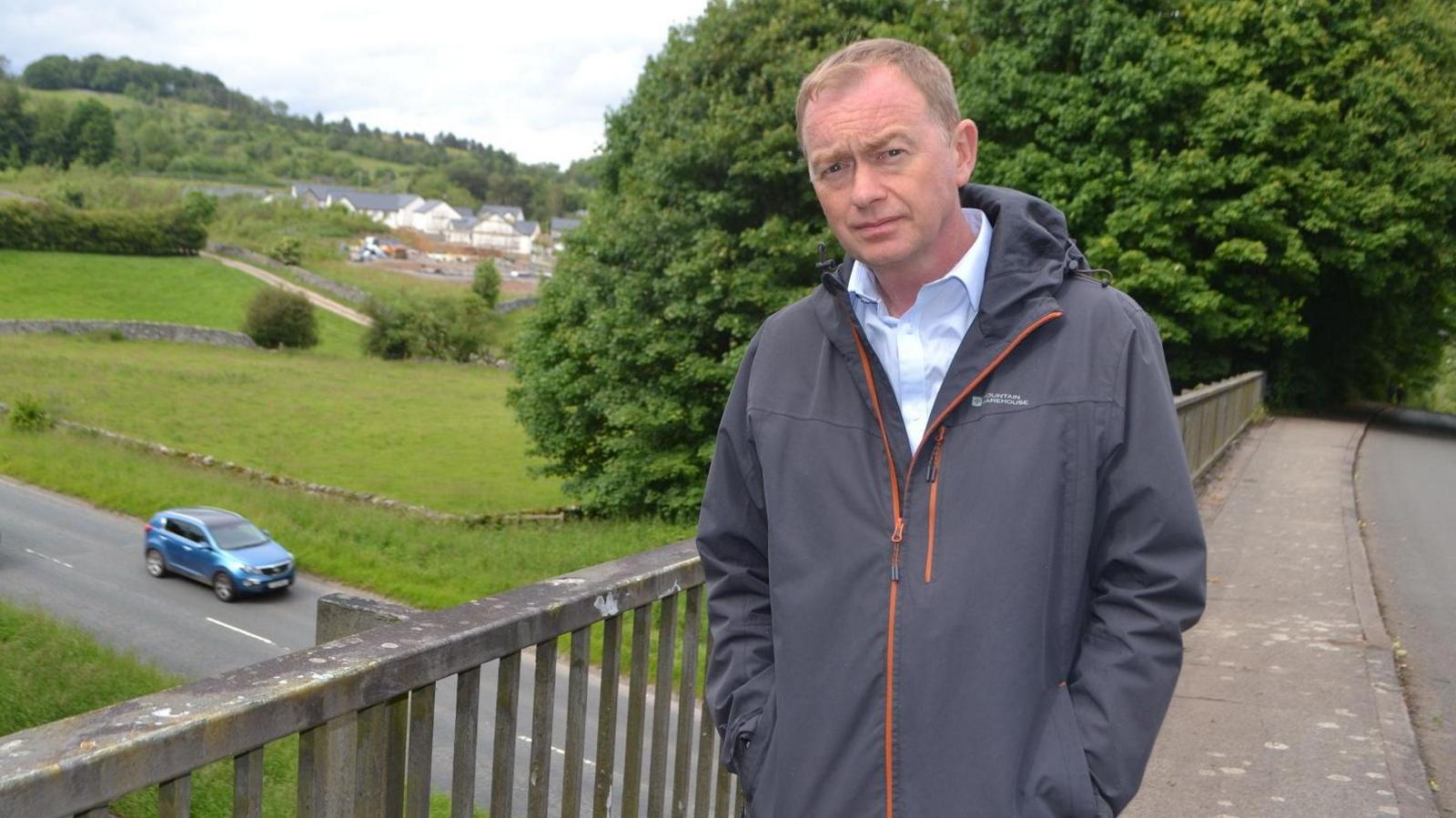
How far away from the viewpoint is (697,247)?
70.9 ft

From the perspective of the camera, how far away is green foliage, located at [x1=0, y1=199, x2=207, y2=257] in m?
72.8

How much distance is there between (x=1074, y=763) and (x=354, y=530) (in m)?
21.7

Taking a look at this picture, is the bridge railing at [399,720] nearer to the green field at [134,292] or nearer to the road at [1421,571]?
the road at [1421,571]

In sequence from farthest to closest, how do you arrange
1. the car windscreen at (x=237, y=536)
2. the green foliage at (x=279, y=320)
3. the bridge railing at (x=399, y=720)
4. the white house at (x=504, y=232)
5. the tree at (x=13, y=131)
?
1. the white house at (x=504, y=232)
2. the tree at (x=13, y=131)
3. the green foliage at (x=279, y=320)
4. the car windscreen at (x=237, y=536)
5. the bridge railing at (x=399, y=720)

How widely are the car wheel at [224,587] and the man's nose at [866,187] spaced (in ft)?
64.0

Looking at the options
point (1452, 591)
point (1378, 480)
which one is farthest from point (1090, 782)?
point (1378, 480)

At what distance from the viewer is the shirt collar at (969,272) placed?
7.59ft

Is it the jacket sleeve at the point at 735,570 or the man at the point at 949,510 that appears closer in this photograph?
the man at the point at 949,510

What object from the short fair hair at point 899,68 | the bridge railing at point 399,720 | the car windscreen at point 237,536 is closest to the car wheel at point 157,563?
the car windscreen at point 237,536

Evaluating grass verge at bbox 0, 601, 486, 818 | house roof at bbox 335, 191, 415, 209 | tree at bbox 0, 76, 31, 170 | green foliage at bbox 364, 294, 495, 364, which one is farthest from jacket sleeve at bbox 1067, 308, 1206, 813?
house roof at bbox 335, 191, 415, 209

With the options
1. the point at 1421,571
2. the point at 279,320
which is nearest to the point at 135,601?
the point at 1421,571

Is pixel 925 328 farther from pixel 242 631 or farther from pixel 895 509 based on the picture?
pixel 242 631

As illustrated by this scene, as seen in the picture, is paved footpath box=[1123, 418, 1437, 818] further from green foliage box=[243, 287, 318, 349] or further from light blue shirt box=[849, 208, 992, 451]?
green foliage box=[243, 287, 318, 349]

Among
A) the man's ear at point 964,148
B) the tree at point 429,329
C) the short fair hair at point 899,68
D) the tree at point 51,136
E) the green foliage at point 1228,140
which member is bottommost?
the tree at point 429,329
